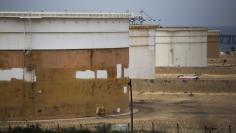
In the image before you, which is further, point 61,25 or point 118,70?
point 118,70

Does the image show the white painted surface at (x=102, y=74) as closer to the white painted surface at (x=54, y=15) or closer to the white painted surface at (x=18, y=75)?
the white painted surface at (x=54, y=15)

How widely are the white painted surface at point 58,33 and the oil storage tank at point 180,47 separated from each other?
40.0 metres

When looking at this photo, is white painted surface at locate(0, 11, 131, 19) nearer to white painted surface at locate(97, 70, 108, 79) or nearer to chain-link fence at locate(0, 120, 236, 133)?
white painted surface at locate(97, 70, 108, 79)

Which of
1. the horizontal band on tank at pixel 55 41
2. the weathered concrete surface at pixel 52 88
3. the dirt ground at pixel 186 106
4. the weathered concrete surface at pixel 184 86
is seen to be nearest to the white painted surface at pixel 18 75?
the weathered concrete surface at pixel 52 88

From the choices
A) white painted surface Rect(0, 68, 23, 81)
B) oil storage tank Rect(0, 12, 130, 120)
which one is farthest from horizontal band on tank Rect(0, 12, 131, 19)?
white painted surface Rect(0, 68, 23, 81)

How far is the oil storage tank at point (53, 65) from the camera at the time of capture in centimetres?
3797

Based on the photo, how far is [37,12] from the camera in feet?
125

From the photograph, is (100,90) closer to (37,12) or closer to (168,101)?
(37,12)

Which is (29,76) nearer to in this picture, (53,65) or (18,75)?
(18,75)

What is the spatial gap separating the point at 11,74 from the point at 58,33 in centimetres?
342

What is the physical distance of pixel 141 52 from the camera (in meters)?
61.8

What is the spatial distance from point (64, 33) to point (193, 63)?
161 ft

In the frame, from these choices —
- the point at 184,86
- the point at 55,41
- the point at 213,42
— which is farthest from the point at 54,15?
the point at 213,42

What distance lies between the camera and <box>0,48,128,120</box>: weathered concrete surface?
37969mm
